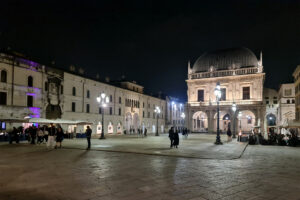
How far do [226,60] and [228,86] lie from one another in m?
6.48

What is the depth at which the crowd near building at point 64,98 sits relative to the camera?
33.8m

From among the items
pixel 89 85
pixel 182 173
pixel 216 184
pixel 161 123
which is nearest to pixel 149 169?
pixel 182 173

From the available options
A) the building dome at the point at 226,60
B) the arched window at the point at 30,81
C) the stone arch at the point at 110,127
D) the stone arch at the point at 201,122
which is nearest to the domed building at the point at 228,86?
the building dome at the point at 226,60

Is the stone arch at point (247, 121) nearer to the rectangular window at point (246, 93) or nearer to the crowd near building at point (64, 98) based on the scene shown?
the rectangular window at point (246, 93)

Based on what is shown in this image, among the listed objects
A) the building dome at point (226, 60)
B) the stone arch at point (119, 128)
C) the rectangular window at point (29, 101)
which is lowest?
the stone arch at point (119, 128)

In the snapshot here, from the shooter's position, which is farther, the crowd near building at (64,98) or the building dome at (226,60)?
the building dome at (226,60)

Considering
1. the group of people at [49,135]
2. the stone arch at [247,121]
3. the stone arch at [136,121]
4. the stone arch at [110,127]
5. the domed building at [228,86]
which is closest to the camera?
the group of people at [49,135]

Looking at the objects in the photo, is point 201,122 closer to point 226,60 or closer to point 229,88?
point 229,88

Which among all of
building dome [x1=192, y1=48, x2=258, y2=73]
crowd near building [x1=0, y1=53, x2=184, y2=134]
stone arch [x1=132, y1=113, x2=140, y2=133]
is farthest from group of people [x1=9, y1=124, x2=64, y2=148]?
building dome [x1=192, y1=48, x2=258, y2=73]

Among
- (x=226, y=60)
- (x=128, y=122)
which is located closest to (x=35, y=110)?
(x=128, y=122)

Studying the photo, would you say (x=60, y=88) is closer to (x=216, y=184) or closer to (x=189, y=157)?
(x=189, y=157)

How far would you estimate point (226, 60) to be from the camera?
60.2 meters

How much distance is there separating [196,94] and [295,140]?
37.2m

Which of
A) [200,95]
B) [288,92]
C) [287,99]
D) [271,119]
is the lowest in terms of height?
[271,119]
